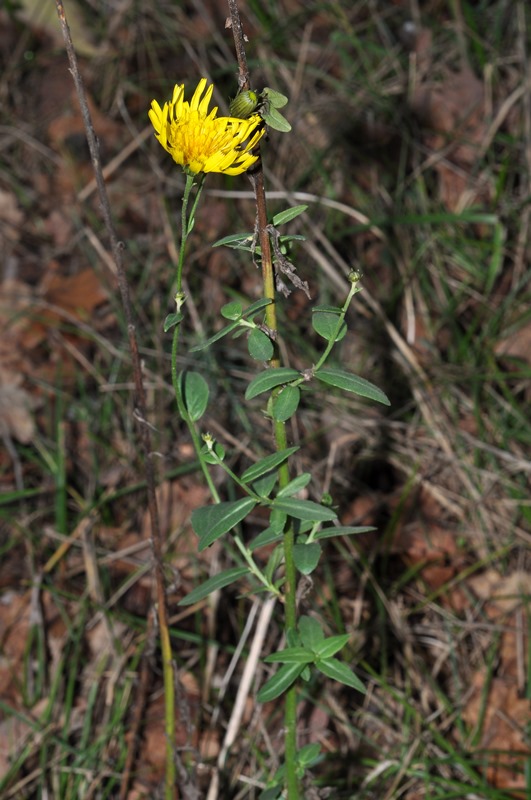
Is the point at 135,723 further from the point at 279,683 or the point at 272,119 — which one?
the point at 272,119

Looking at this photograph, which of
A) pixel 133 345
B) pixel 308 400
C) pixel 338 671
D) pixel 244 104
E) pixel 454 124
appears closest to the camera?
pixel 244 104

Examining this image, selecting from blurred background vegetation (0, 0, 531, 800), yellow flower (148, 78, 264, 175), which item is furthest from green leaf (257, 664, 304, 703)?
yellow flower (148, 78, 264, 175)

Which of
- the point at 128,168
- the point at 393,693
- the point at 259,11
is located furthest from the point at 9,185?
the point at 393,693

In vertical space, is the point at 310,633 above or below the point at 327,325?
below

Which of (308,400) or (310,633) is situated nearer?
(310,633)

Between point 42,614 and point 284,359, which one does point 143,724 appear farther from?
point 284,359

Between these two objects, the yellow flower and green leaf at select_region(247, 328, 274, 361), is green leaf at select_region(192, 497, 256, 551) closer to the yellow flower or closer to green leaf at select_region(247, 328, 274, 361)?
green leaf at select_region(247, 328, 274, 361)

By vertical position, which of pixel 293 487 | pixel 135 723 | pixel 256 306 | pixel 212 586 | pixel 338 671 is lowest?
pixel 135 723

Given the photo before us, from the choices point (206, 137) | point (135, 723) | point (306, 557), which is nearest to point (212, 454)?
point (306, 557)
